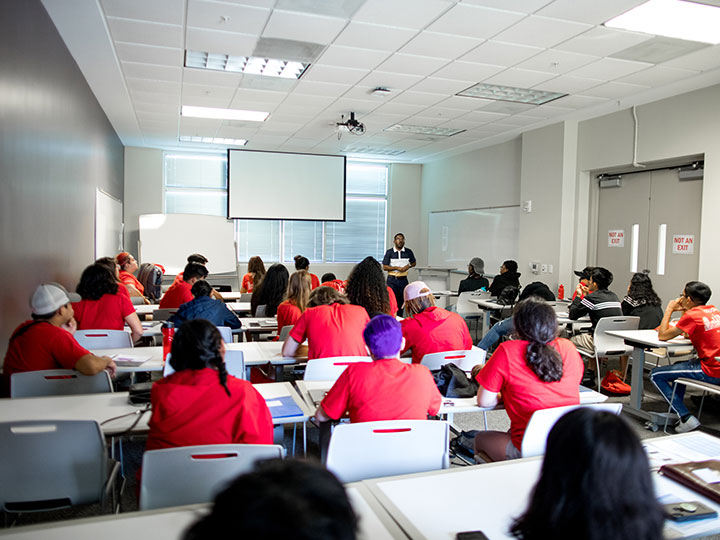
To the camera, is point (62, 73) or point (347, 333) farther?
point (62, 73)

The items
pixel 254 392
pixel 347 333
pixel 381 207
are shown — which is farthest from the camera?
pixel 381 207

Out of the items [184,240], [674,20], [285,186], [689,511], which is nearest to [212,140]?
[285,186]

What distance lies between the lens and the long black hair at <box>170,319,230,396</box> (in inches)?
77.8

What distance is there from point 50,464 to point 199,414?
0.57 meters

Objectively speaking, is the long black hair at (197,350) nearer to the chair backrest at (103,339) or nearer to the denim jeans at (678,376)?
the chair backrest at (103,339)

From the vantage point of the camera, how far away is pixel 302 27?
4.18 meters

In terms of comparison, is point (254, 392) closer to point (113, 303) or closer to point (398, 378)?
point (398, 378)

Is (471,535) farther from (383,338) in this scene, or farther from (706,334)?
(706,334)

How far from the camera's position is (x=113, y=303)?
4.08 metres

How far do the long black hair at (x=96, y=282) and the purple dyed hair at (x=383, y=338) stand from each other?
2.55m

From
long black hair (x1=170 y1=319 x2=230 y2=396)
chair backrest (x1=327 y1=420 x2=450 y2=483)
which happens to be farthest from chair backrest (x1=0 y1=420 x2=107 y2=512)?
chair backrest (x1=327 y1=420 x2=450 y2=483)

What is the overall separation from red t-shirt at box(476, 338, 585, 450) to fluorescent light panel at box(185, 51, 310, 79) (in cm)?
377

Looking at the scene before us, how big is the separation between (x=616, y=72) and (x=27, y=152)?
16.8 feet

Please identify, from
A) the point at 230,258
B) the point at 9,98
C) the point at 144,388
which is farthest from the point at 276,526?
the point at 230,258
